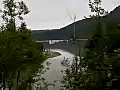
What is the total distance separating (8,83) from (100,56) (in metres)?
3.73

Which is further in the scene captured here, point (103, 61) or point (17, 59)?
point (17, 59)

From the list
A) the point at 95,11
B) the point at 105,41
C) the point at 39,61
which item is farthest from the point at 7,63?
the point at 105,41

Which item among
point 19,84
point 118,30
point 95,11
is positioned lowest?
point 19,84

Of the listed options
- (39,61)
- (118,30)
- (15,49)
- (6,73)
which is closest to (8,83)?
(6,73)

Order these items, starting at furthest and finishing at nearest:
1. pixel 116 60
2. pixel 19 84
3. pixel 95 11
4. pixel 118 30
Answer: pixel 19 84, pixel 95 11, pixel 118 30, pixel 116 60

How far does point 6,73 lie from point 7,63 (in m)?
0.28

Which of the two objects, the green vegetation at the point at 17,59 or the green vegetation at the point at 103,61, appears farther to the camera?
the green vegetation at the point at 17,59

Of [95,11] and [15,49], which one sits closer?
[95,11]

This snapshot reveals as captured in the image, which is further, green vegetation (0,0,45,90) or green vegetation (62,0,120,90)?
green vegetation (0,0,45,90)

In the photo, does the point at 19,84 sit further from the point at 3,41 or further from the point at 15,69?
the point at 3,41

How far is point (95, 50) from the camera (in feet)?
12.5

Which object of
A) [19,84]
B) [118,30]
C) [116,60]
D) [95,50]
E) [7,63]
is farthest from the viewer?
[19,84]

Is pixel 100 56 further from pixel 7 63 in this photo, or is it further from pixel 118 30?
pixel 7 63

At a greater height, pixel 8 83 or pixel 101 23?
pixel 101 23
